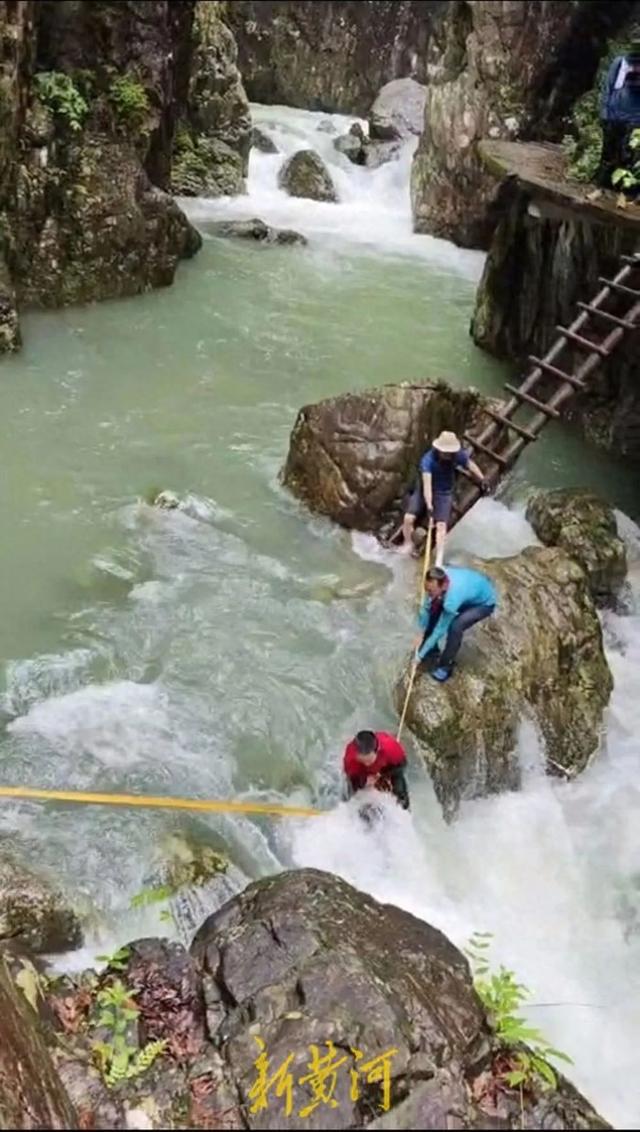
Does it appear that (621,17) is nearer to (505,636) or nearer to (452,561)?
(452,561)

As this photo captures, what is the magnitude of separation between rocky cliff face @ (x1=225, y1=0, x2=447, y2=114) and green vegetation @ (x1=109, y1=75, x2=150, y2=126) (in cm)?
2104

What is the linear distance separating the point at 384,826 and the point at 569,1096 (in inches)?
108

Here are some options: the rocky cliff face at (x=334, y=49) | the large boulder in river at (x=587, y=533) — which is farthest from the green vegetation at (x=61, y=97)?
the rocky cliff face at (x=334, y=49)

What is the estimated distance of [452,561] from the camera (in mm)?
9656

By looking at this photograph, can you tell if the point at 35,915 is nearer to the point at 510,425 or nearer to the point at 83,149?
the point at 510,425

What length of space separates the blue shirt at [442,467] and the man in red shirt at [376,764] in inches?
122

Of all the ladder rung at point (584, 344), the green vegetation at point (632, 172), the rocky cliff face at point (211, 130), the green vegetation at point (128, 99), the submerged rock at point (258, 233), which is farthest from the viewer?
the rocky cliff face at point (211, 130)

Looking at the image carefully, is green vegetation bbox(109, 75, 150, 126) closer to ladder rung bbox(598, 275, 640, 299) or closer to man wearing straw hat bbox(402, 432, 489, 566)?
ladder rung bbox(598, 275, 640, 299)

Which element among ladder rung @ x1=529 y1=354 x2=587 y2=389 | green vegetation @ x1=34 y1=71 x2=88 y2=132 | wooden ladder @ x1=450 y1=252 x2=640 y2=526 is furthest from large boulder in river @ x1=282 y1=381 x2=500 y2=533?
green vegetation @ x1=34 y1=71 x2=88 y2=132

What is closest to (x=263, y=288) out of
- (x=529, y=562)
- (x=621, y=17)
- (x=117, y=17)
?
(x=117, y=17)

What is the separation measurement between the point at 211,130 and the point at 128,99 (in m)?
9.22

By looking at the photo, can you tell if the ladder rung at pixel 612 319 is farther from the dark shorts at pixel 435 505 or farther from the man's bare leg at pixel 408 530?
the man's bare leg at pixel 408 530

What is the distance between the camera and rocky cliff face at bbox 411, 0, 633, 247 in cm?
1925

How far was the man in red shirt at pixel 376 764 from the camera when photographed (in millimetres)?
6652
